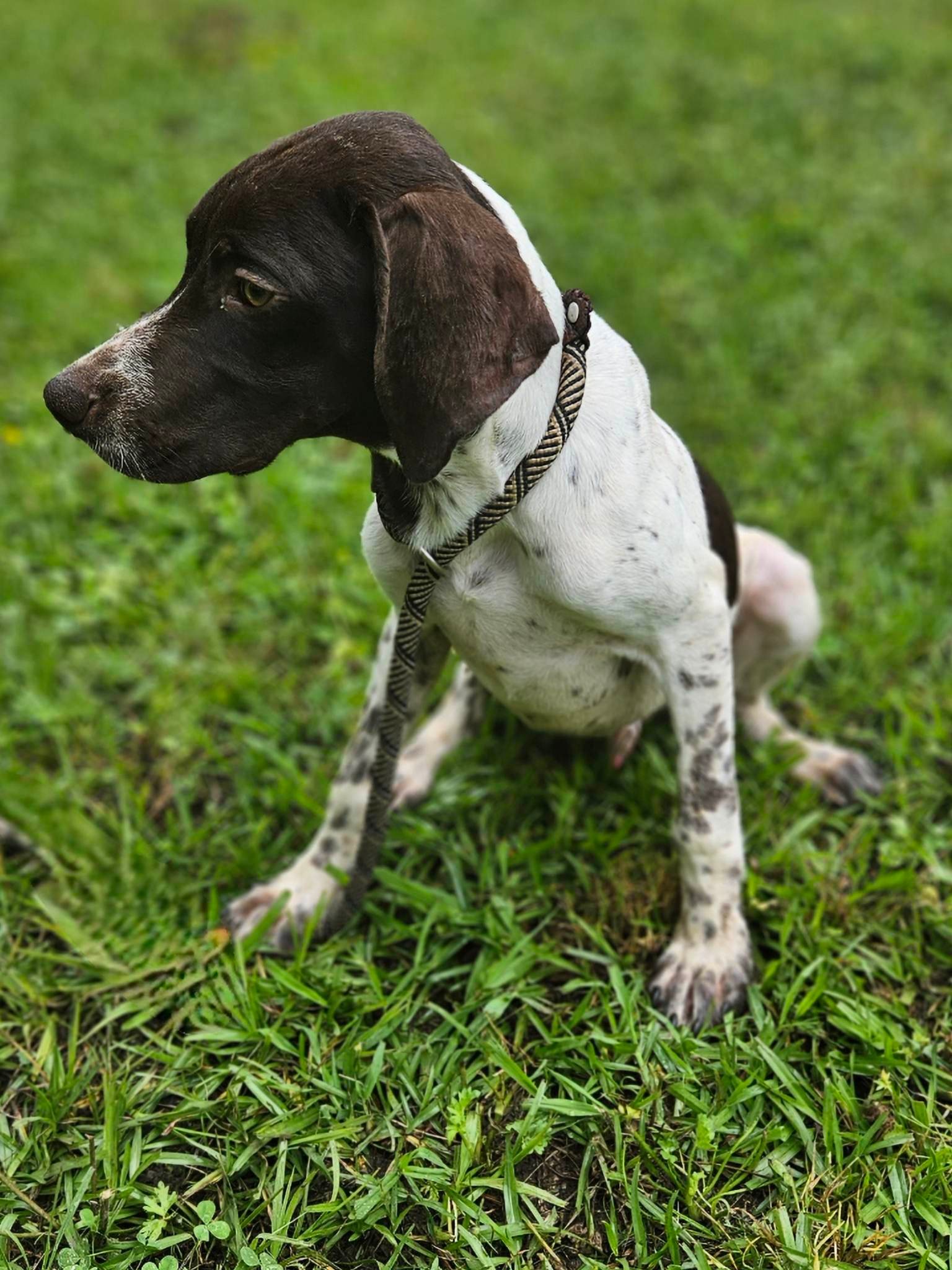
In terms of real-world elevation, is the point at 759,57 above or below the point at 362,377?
below

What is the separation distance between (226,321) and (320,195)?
0.30m

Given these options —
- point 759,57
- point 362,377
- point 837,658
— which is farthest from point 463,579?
point 759,57

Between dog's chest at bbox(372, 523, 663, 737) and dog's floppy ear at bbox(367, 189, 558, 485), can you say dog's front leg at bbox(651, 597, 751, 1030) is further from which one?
dog's floppy ear at bbox(367, 189, 558, 485)

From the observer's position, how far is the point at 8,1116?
2.69 meters

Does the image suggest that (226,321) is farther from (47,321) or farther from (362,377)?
(47,321)

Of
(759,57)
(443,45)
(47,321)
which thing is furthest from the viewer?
(443,45)

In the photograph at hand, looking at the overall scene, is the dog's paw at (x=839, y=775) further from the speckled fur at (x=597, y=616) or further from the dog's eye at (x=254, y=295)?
the dog's eye at (x=254, y=295)

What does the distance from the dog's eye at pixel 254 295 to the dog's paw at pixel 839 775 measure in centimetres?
215

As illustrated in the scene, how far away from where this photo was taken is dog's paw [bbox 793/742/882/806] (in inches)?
136

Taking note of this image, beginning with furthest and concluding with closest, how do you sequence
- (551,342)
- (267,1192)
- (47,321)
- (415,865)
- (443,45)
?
(443,45) → (47,321) → (415,865) → (267,1192) → (551,342)

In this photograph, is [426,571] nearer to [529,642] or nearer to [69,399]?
[529,642]

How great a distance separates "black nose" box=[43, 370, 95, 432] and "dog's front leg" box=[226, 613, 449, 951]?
0.98 m

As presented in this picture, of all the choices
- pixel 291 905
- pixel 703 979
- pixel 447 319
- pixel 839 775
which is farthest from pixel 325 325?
pixel 839 775

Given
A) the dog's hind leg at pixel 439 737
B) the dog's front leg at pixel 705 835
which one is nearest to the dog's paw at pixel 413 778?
the dog's hind leg at pixel 439 737
